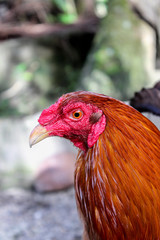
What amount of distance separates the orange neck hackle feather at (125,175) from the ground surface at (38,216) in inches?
63.4

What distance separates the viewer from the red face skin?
1.40 meters

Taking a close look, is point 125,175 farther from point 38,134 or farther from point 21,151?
point 21,151

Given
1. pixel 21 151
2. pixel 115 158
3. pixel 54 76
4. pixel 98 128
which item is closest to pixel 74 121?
pixel 98 128

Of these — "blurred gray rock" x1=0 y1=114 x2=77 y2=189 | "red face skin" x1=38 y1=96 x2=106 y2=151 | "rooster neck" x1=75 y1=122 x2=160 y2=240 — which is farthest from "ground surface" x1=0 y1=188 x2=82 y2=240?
"red face skin" x1=38 y1=96 x2=106 y2=151

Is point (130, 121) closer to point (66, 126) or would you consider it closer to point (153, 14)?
point (66, 126)

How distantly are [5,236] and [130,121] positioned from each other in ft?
7.15

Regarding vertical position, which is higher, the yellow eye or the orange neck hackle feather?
the yellow eye

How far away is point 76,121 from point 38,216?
2207 mm

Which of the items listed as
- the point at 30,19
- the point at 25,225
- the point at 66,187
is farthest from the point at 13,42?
the point at 25,225

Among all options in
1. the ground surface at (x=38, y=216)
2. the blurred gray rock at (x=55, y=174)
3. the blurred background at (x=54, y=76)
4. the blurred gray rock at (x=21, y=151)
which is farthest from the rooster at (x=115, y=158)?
the blurred gray rock at (x=21, y=151)

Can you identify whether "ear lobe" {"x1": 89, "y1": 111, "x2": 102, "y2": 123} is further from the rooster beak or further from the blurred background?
the blurred background

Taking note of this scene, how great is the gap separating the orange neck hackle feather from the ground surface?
63.4 inches

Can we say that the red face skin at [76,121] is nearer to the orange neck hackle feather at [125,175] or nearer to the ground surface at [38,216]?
the orange neck hackle feather at [125,175]

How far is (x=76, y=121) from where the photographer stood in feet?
4.65
